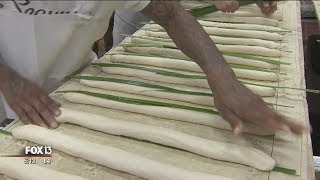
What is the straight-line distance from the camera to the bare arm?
51.4 inches

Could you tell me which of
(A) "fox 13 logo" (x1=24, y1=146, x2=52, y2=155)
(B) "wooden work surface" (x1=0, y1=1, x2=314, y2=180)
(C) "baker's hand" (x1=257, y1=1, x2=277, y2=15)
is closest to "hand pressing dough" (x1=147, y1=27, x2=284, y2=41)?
(C) "baker's hand" (x1=257, y1=1, x2=277, y2=15)

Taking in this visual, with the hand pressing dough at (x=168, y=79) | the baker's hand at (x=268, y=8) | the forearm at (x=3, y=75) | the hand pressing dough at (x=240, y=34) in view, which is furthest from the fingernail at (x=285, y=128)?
the baker's hand at (x=268, y=8)

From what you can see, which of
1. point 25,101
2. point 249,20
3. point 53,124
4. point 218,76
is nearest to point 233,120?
point 218,76

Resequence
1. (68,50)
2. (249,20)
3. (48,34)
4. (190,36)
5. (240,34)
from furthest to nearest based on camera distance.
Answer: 1. (249,20)
2. (240,34)
3. (68,50)
4. (48,34)
5. (190,36)

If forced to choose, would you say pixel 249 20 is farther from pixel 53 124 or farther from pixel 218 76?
pixel 53 124

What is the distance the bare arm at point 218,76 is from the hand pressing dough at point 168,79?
311 millimetres

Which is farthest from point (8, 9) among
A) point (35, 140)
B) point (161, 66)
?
point (161, 66)

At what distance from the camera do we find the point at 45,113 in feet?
5.16

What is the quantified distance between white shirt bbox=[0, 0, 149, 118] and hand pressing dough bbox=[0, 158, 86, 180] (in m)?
0.56

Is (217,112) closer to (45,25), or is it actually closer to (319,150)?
(45,25)

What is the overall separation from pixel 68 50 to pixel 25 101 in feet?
1.19

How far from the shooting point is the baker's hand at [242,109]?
128cm

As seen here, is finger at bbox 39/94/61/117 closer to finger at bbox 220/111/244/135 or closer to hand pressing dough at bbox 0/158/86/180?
hand pressing dough at bbox 0/158/86/180

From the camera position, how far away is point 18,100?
1562mm
